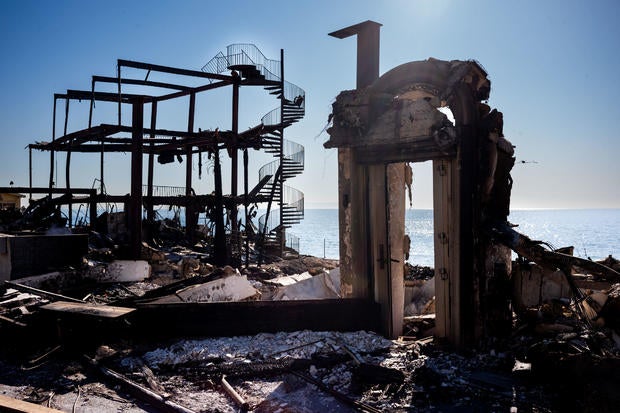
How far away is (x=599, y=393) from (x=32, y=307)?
9.10 meters

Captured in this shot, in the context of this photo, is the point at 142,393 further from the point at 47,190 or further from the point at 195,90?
the point at 47,190

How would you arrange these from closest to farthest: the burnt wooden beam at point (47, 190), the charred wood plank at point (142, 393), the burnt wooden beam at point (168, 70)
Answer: the charred wood plank at point (142, 393) → the burnt wooden beam at point (168, 70) → the burnt wooden beam at point (47, 190)

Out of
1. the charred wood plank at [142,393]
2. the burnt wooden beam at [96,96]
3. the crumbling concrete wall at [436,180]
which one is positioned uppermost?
the burnt wooden beam at [96,96]

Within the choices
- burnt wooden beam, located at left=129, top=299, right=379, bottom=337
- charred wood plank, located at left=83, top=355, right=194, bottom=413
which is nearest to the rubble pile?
charred wood plank, located at left=83, top=355, right=194, bottom=413

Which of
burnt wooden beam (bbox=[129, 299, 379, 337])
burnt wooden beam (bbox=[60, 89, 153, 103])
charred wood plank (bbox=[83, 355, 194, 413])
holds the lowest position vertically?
charred wood plank (bbox=[83, 355, 194, 413])

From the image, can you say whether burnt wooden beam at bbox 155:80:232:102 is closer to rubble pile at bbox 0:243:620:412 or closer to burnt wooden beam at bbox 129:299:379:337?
rubble pile at bbox 0:243:620:412

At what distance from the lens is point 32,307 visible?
8516mm

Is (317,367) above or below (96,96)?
below

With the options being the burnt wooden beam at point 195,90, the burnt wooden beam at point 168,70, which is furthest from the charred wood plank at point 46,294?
the burnt wooden beam at point 195,90

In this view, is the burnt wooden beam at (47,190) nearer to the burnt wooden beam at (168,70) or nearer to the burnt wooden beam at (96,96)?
the burnt wooden beam at (96,96)

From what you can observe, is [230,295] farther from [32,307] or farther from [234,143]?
[234,143]

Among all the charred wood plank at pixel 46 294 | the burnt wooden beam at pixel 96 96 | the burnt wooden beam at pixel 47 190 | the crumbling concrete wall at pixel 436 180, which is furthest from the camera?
the burnt wooden beam at pixel 47 190

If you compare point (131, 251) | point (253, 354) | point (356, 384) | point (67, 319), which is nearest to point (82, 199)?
point (131, 251)

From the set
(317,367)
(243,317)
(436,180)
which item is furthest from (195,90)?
(317,367)
